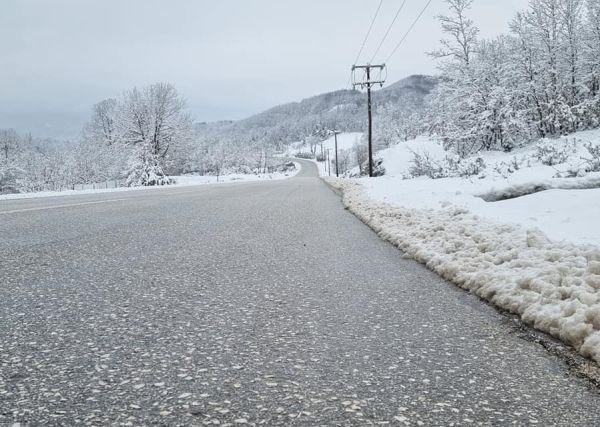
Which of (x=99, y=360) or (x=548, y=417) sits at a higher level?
(x=99, y=360)

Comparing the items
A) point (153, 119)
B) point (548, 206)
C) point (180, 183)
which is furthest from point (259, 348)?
point (180, 183)

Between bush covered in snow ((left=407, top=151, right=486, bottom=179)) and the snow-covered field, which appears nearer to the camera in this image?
the snow-covered field

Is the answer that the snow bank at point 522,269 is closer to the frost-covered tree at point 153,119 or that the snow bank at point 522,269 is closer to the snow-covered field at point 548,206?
the snow-covered field at point 548,206

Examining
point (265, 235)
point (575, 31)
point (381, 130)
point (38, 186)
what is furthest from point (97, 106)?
point (265, 235)

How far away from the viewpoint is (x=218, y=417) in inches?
63.3

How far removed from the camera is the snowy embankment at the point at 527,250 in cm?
259

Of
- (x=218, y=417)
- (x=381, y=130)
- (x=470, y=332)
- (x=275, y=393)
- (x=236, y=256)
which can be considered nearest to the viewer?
(x=218, y=417)

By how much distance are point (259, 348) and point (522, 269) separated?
227 centimetres

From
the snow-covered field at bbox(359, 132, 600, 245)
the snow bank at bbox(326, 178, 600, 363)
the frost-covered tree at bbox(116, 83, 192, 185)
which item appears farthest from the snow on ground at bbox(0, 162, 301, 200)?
the snow bank at bbox(326, 178, 600, 363)

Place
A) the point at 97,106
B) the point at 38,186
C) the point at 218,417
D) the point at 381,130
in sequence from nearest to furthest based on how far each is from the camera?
the point at 218,417, the point at 38,186, the point at 97,106, the point at 381,130

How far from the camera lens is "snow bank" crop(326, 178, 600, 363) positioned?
248cm

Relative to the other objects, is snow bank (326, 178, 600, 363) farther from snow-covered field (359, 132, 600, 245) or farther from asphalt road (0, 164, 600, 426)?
snow-covered field (359, 132, 600, 245)

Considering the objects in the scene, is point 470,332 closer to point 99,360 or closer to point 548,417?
point 548,417

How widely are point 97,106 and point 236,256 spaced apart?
8385cm
